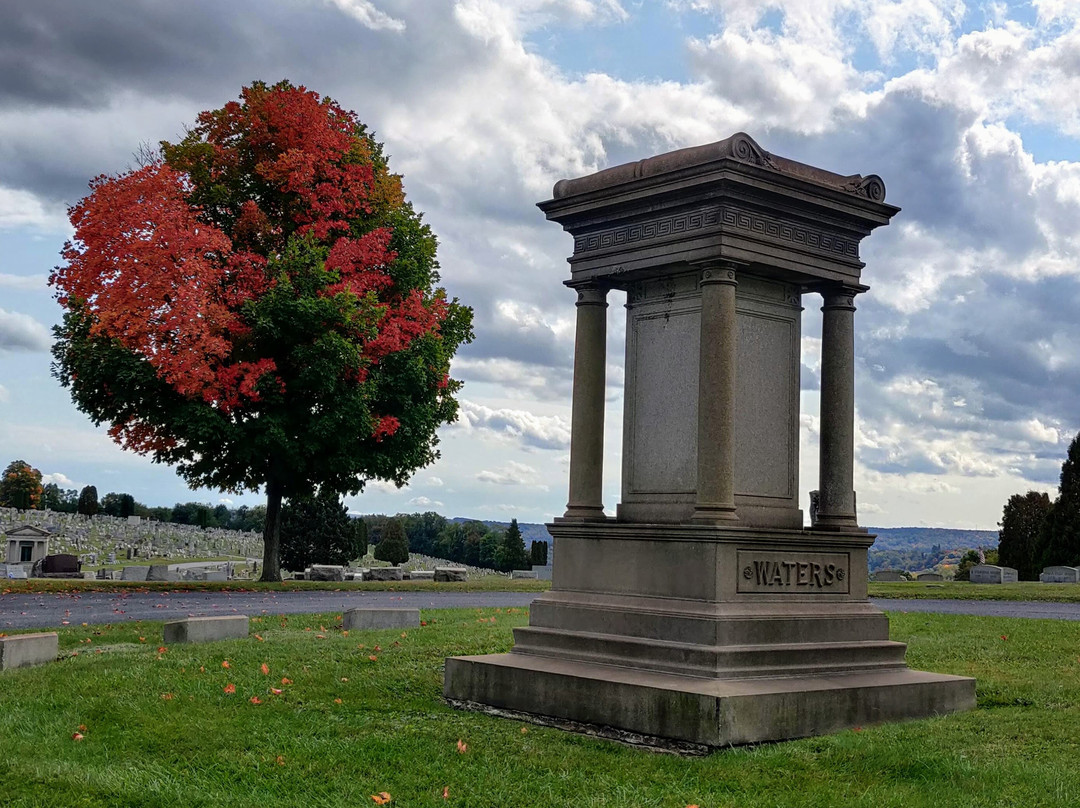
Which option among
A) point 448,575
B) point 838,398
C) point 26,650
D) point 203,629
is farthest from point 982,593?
point 26,650

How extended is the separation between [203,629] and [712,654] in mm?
8426

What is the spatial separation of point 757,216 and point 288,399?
20552 millimetres

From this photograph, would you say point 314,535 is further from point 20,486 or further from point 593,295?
point 20,486

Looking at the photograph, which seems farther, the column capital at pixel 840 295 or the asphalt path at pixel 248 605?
the asphalt path at pixel 248 605

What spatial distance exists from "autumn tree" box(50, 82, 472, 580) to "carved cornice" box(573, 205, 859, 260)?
53.8 feet

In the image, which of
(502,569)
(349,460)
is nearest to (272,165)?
(349,460)

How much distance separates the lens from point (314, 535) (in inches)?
2126

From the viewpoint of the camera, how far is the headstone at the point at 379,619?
56.1ft

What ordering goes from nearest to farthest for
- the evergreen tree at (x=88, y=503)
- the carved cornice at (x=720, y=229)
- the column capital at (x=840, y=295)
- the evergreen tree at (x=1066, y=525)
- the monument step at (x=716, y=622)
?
the monument step at (x=716, y=622) < the carved cornice at (x=720, y=229) < the column capital at (x=840, y=295) < the evergreen tree at (x=1066, y=525) < the evergreen tree at (x=88, y=503)

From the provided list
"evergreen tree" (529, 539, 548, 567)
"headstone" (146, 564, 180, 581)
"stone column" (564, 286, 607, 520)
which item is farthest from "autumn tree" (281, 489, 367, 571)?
"stone column" (564, 286, 607, 520)

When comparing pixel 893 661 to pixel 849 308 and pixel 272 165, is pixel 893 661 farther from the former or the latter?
pixel 272 165

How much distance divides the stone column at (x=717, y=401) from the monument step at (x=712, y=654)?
1.22 m

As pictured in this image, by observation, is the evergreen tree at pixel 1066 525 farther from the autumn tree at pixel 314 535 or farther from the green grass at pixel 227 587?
the autumn tree at pixel 314 535

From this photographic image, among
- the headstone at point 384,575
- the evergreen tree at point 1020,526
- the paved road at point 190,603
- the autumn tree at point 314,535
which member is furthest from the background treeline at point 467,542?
the paved road at point 190,603
